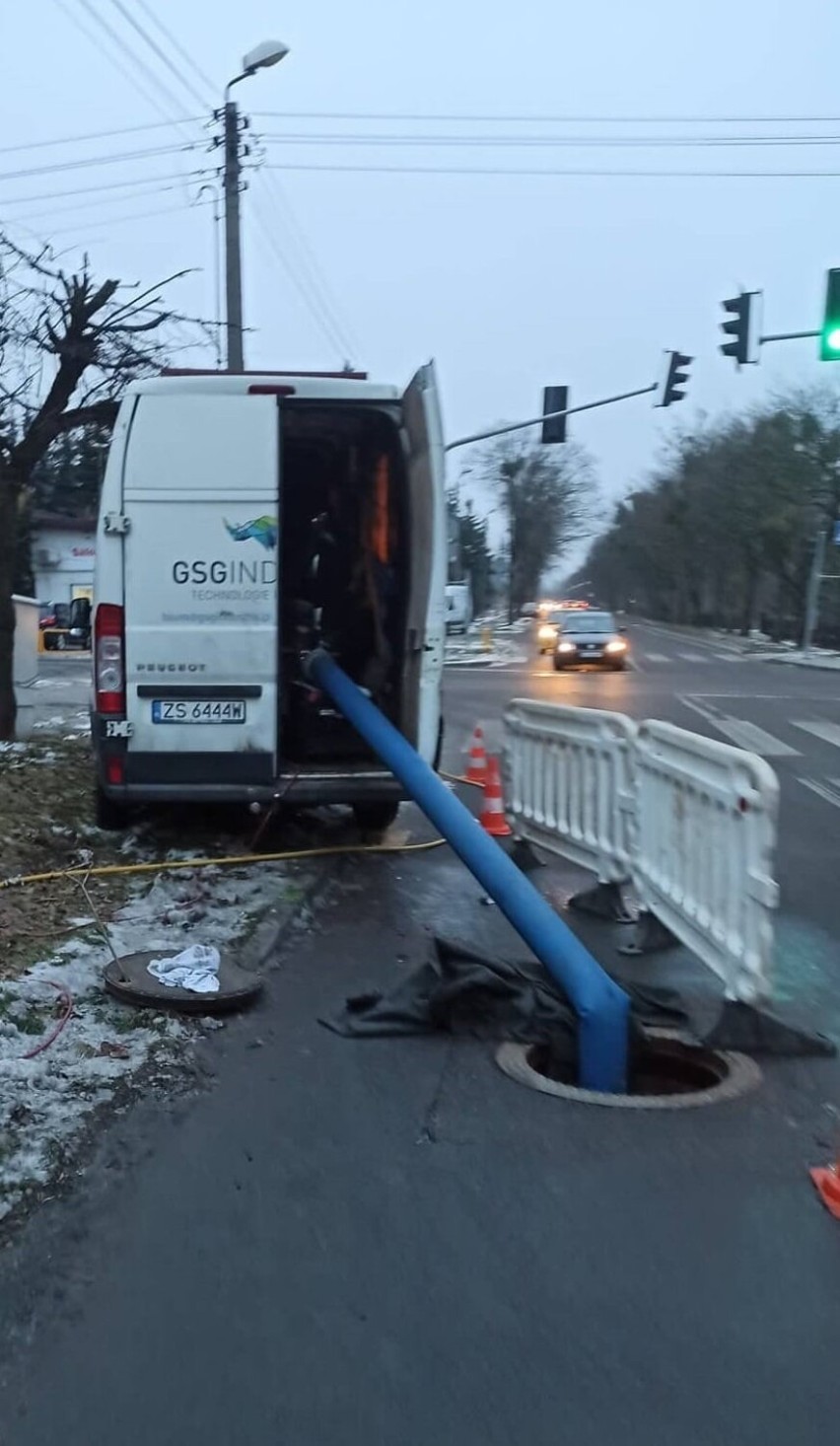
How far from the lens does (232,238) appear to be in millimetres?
20312

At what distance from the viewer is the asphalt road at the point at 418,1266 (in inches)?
124

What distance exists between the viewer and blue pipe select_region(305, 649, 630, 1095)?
5.27 m

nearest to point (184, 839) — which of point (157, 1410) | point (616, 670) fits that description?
point (157, 1410)

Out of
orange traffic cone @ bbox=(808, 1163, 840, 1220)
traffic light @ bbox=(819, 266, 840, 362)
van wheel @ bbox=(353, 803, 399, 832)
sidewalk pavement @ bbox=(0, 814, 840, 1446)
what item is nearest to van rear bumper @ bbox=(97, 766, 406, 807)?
van wheel @ bbox=(353, 803, 399, 832)

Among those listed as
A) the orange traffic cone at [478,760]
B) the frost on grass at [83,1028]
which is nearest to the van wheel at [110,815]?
the frost on grass at [83,1028]

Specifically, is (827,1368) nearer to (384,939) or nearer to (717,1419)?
(717,1419)

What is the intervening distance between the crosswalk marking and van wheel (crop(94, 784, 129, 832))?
33.8 feet

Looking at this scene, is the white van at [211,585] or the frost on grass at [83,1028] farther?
the white van at [211,585]

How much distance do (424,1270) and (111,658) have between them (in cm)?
532

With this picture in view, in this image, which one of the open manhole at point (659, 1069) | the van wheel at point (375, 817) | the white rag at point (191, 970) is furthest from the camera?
the van wheel at point (375, 817)

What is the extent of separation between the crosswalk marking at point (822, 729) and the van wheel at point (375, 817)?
8.55m

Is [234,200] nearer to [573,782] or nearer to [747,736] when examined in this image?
[747,736]

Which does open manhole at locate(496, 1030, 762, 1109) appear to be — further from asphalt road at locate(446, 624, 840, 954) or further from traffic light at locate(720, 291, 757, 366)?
traffic light at locate(720, 291, 757, 366)

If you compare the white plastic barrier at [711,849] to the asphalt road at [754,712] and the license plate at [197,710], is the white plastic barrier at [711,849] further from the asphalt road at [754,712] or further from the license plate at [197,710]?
the license plate at [197,710]
